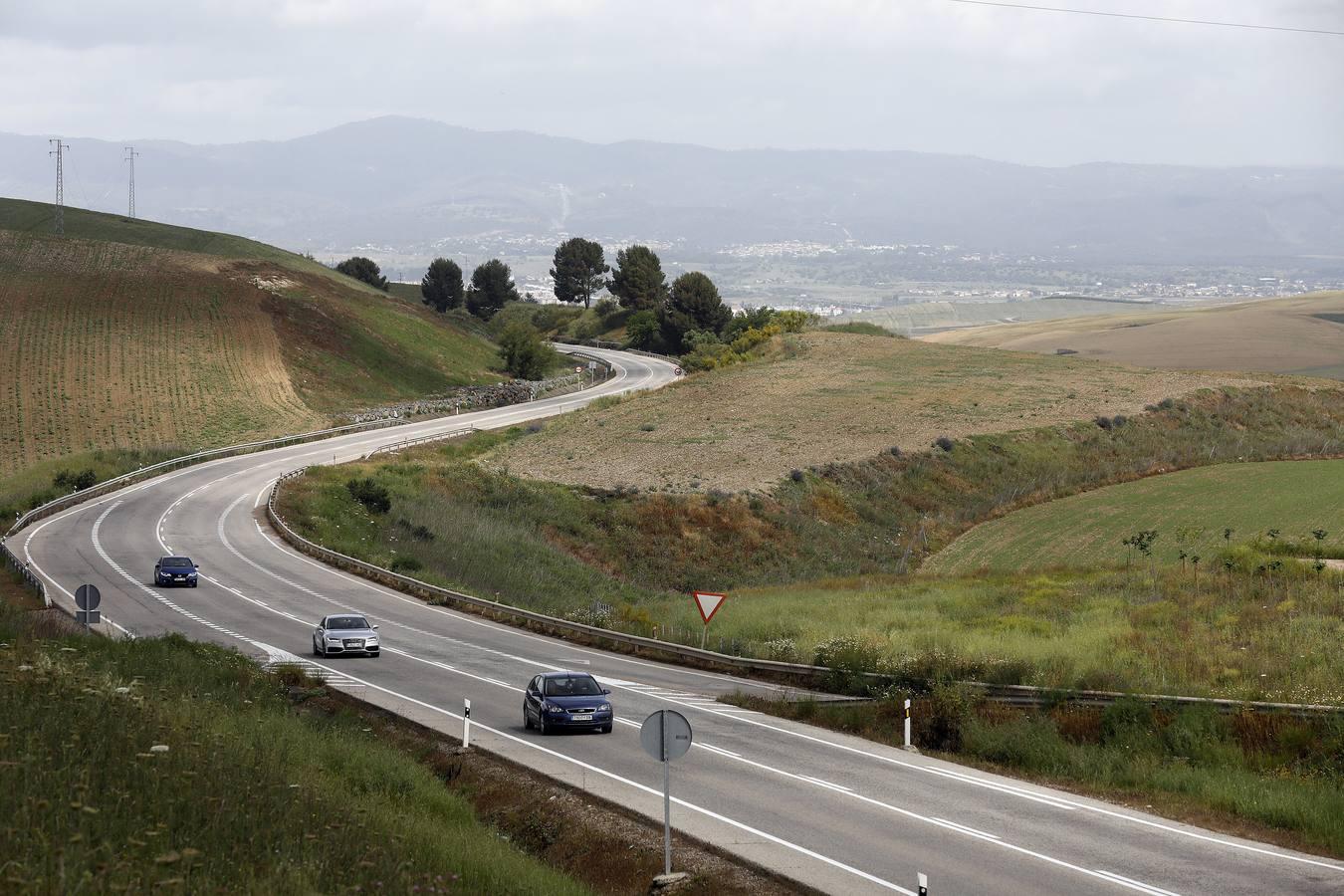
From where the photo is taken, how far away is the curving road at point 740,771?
16406 mm

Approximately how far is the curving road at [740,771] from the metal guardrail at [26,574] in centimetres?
76

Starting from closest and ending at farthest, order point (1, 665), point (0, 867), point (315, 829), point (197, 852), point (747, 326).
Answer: point (0, 867) < point (197, 852) < point (315, 829) < point (1, 665) < point (747, 326)

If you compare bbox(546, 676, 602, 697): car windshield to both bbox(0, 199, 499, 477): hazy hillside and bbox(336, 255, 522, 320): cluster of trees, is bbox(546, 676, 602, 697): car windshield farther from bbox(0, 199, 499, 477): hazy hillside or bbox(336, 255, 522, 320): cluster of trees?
bbox(336, 255, 522, 320): cluster of trees

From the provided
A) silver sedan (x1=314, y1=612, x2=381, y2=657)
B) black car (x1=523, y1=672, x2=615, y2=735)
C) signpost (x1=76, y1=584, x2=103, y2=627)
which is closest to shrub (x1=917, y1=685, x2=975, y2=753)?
black car (x1=523, y1=672, x2=615, y2=735)

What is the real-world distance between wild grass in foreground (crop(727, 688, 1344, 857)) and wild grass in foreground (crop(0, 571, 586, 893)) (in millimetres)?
9651

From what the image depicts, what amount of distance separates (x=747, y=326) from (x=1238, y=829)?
5160 inches

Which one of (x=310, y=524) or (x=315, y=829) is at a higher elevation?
(x=315, y=829)

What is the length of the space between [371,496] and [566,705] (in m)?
38.8

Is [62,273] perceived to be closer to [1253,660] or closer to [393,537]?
[393,537]

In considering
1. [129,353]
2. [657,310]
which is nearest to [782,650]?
[129,353]

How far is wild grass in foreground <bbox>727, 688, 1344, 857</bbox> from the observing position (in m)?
18.7

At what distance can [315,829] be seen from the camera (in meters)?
12.6

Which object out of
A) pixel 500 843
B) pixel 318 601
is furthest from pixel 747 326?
pixel 500 843

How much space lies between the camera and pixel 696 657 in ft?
115
